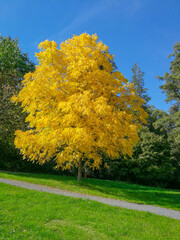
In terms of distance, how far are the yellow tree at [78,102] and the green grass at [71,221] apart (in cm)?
305

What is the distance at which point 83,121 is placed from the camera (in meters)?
10.4

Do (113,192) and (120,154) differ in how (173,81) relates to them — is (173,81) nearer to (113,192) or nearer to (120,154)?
(120,154)

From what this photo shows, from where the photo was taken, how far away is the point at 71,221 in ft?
19.6

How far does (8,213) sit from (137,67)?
39.6 m

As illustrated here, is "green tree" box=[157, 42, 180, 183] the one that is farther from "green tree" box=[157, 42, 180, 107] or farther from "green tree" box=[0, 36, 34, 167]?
"green tree" box=[0, 36, 34, 167]

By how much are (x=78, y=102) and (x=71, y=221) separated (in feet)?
17.6

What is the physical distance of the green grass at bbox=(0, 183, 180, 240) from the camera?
5.12 m

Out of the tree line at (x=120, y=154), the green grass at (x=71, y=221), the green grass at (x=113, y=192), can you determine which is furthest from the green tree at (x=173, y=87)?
the green grass at (x=71, y=221)

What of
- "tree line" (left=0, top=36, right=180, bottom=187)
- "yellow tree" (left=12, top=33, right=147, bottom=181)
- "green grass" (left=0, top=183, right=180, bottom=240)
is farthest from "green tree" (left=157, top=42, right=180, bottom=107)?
"green grass" (left=0, top=183, right=180, bottom=240)

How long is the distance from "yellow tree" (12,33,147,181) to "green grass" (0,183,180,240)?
10.0ft

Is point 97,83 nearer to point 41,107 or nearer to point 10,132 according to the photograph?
point 41,107

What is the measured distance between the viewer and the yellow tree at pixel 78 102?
9844mm

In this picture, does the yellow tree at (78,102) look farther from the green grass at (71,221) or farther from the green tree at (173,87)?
the green tree at (173,87)

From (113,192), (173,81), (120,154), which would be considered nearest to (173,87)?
(173,81)
